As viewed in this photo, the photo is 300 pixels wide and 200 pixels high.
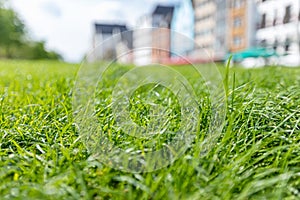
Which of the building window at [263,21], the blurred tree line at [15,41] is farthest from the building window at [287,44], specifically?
the blurred tree line at [15,41]

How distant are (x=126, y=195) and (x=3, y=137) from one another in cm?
42

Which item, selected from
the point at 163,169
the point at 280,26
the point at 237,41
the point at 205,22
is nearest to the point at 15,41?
the point at 205,22

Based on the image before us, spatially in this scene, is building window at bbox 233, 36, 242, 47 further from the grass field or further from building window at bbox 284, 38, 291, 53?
the grass field

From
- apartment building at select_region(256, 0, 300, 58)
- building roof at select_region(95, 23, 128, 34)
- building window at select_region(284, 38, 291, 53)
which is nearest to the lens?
apartment building at select_region(256, 0, 300, 58)

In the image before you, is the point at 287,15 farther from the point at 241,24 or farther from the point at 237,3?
the point at 237,3

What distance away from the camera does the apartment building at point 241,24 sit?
21.3 meters

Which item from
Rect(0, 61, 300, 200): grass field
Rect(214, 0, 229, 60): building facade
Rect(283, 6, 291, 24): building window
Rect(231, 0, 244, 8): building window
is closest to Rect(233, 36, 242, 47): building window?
Rect(214, 0, 229, 60): building facade

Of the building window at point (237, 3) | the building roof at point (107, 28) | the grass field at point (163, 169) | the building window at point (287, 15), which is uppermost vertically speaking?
the building roof at point (107, 28)

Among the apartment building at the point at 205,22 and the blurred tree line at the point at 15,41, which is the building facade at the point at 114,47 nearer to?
the blurred tree line at the point at 15,41

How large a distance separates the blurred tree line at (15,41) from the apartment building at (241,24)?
15462 mm

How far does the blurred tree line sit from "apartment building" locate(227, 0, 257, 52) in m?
15.5

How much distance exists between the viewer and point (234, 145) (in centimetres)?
76

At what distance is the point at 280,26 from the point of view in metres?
17.2

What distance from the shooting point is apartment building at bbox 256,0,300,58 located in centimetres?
1566
